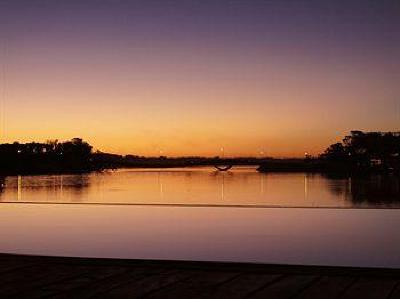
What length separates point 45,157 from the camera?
13462cm

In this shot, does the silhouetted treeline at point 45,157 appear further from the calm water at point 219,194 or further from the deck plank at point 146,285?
the deck plank at point 146,285

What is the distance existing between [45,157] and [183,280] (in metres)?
136

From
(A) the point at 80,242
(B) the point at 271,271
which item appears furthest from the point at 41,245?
(B) the point at 271,271

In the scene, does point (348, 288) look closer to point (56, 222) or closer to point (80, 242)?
point (80, 242)

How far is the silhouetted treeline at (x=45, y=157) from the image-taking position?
4734 inches

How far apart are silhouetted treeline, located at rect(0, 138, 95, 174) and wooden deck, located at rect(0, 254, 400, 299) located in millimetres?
112357

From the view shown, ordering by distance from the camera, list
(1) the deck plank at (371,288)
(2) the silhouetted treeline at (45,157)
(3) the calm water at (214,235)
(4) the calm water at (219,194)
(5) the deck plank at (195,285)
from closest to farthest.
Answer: (1) the deck plank at (371,288)
(5) the deck plank at (195,285)
(3) the calm water at (214,235)
(4) the calm water at (219,194)
(2) the silhouetted treeline at (45,157)

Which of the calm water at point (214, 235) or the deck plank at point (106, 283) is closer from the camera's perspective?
the deck plank at point (106, 283)

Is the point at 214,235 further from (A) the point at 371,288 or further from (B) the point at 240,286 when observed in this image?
(A) the point at 371,288

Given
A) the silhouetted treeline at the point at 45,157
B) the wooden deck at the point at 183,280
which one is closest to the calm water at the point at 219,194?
the wooden deck at the point at 183,280

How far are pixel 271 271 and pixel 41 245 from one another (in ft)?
19.5

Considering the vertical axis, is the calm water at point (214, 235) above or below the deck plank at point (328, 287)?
below

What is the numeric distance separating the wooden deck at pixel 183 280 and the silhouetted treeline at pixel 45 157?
112 metres

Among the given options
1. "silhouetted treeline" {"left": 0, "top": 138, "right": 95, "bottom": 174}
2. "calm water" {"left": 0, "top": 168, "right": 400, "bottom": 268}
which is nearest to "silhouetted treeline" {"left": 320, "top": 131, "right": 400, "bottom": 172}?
"silhouetted treeline" {"left": 0, "top": 138, "right": 95, "bottom": 174}
